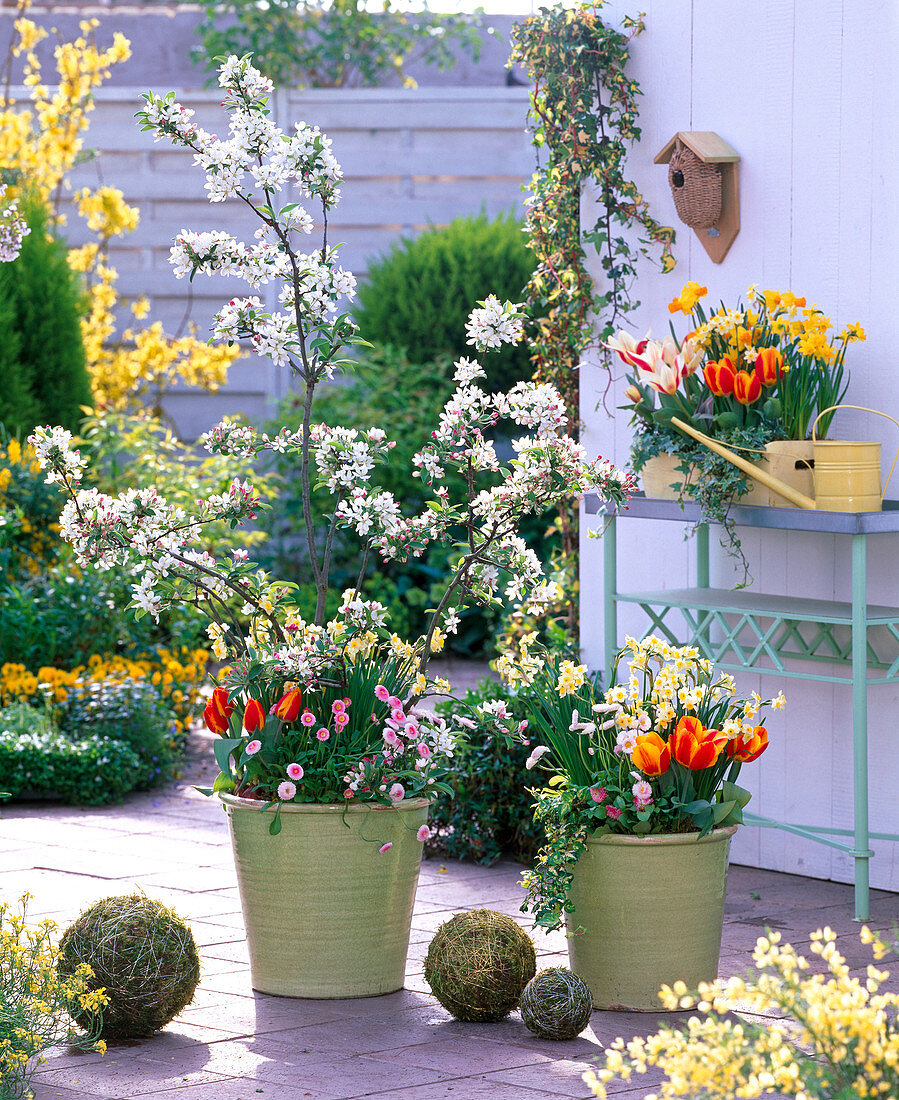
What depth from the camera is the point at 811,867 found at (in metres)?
4.57

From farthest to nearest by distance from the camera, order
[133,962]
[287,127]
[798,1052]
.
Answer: [287,127] < [133,962] < [798,1052]

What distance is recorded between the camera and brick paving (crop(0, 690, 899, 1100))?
2.96 meters

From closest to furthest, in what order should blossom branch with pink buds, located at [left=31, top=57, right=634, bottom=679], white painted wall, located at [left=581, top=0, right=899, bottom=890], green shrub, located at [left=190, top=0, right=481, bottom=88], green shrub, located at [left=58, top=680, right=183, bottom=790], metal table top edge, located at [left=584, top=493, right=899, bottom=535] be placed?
blossom branch with pink buds, located at [left=31, top=57, right=634, bottom=679] → metal table top edge, located at [left=584, top=493, right=899, bottom=535] → white painted wall, located at [left=581, top=0, right=899, bottom=890] → green shrub, located at [left=58, top=680, right=183, bottom=790] → green shrub, located at [left=190, top=0, right=481, bottom=88]

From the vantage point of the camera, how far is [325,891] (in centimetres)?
339

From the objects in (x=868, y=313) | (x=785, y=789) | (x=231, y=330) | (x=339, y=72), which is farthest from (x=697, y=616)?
(x=339, y=72)

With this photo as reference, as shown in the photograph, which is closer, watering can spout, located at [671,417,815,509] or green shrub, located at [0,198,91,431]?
watering can spout, located at [671,417,815,509]

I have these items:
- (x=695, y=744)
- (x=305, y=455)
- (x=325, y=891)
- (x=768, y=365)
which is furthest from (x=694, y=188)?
(x=325, y=891)

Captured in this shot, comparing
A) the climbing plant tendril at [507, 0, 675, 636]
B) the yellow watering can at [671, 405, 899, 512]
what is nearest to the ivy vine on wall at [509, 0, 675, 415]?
the climbing plant tendril at [507, 0, 675, 636]

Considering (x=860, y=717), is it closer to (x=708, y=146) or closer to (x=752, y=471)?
(x=752, y=471)

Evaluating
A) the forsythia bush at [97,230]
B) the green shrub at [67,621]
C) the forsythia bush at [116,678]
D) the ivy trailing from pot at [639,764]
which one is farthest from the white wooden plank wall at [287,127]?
the ivy trailing from pot at [639,764]

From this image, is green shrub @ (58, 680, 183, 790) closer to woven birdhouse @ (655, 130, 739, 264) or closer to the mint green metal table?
the mint green metal table

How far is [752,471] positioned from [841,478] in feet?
0.75

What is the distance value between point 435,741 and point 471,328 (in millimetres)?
936

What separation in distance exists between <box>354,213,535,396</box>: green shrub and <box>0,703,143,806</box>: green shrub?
347cm
